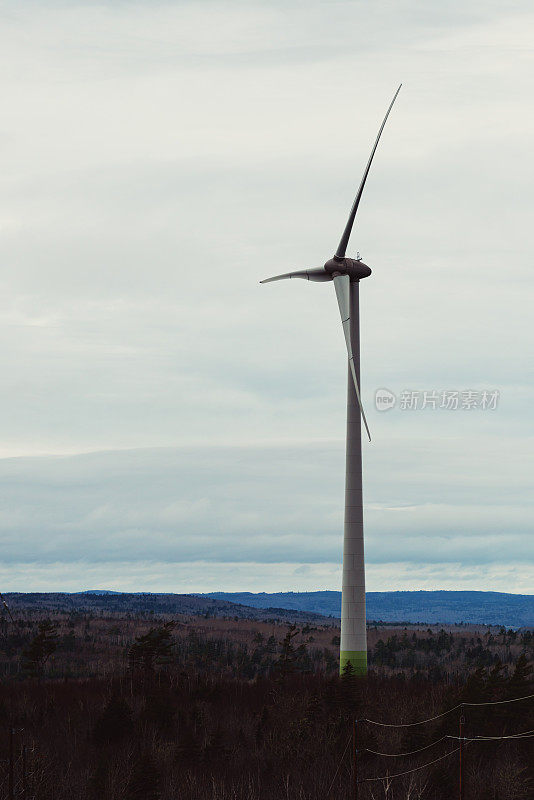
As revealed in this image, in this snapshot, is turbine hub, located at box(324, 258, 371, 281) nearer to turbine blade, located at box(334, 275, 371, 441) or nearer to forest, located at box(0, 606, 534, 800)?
turbine blade, located at box(334, 275, 371, 441)

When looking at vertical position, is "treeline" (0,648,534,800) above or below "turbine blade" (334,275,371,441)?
below

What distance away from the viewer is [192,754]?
61031mm

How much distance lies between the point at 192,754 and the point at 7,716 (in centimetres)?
1947

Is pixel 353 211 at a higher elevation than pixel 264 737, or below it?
higher

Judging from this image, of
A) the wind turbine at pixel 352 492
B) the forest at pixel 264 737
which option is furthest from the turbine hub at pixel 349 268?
the forest at pixel 264 737

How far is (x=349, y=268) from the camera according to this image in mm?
71062

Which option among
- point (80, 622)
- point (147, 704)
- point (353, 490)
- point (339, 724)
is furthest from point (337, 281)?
point (80, 622)

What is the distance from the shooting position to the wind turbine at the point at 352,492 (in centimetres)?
6912

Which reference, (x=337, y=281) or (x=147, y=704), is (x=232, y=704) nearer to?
(x=147, y=704)

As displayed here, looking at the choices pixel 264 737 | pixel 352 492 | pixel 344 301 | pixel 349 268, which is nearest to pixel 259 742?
pixel 264 737

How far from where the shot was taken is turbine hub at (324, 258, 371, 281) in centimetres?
7081

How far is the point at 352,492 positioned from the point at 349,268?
45.5 ft

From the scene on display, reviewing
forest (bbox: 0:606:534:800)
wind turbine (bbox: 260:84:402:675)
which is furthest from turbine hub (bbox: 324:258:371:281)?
forest (bbox: 0:606:534:800)

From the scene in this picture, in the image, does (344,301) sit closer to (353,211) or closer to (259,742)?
(353,211)
